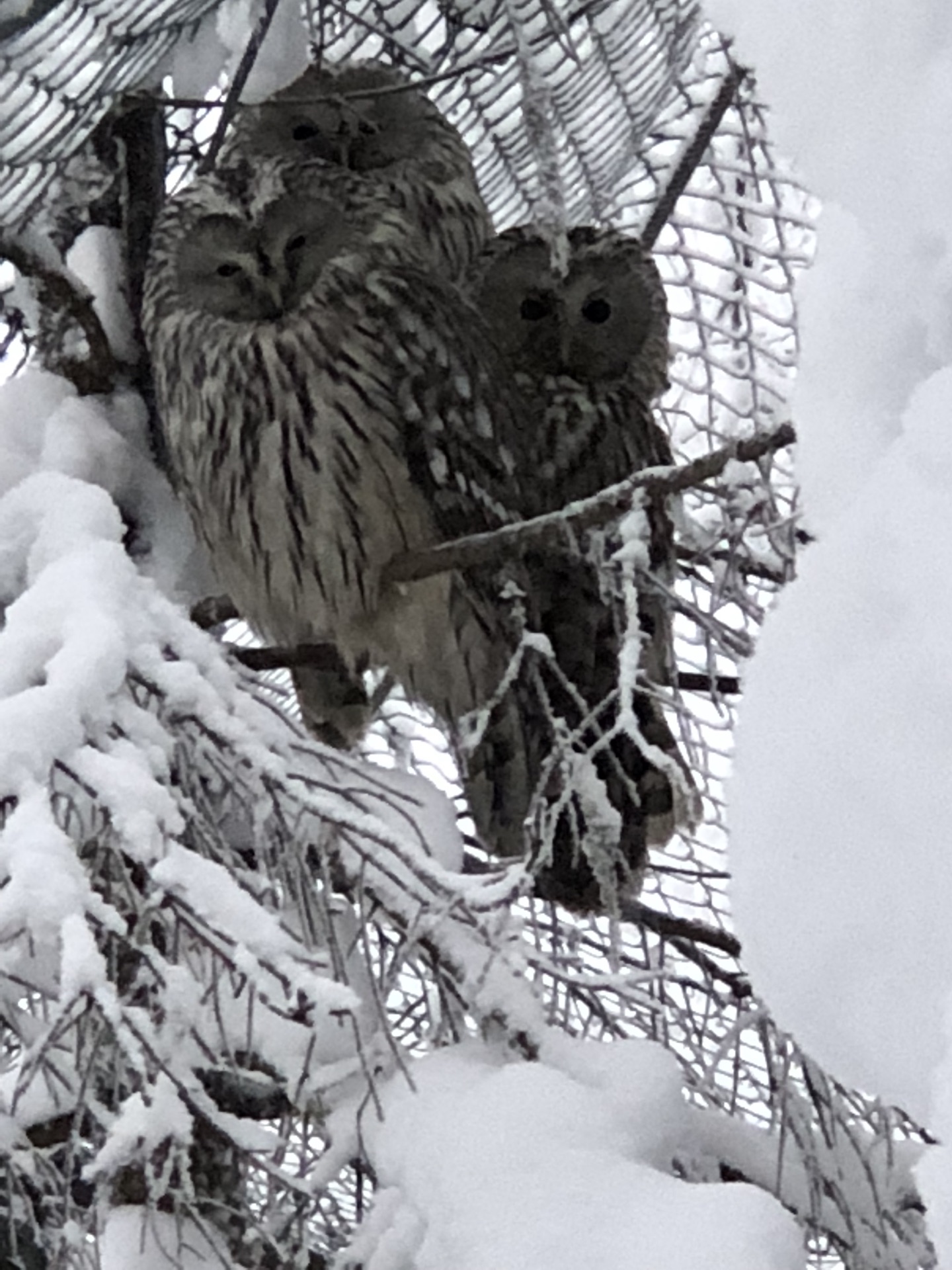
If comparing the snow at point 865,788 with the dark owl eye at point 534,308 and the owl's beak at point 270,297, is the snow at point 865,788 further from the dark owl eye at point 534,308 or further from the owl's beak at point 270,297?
the dark owl eye at point 534,308

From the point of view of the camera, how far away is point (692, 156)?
5.88 feet

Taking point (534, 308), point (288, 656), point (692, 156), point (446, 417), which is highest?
point (692, 156)

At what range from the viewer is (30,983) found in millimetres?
929

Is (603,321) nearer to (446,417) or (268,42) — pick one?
(446,417)

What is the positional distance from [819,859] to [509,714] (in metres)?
1.16

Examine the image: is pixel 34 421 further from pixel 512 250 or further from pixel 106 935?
pixel 106 935

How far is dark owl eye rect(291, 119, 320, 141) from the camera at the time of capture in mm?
1820

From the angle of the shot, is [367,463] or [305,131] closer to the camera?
[367,463]

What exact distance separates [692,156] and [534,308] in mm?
243

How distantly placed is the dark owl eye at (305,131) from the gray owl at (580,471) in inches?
9.2

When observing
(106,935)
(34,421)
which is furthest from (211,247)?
(106,935)

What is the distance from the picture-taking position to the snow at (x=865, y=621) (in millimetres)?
478

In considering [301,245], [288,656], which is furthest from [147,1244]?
[301,245]

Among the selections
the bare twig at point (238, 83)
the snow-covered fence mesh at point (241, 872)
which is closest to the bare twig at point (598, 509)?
the snow-covered fence mesh at point (241, 872)
